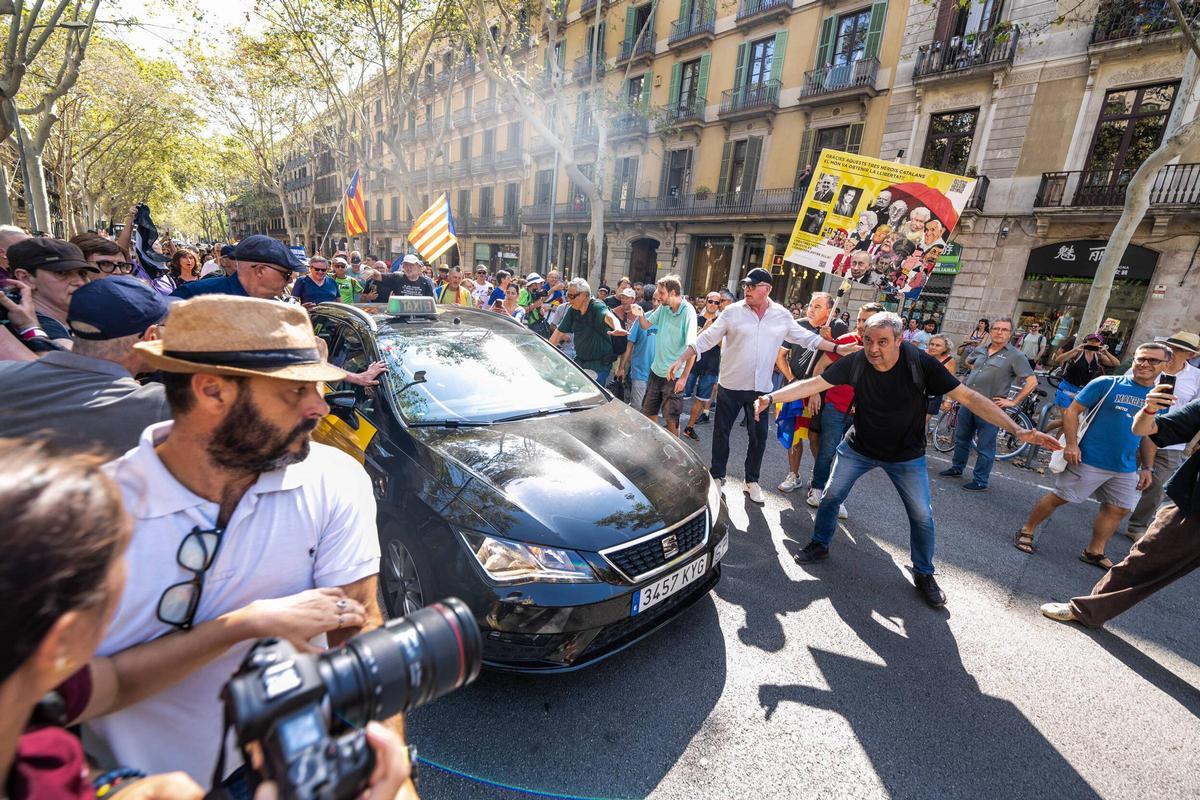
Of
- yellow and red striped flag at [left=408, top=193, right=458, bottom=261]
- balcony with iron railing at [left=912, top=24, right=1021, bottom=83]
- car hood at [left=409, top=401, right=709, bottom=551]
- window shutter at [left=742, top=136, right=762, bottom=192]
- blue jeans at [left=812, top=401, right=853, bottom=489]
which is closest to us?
car hood at [left=409, top=401, right=709, bottom=551]

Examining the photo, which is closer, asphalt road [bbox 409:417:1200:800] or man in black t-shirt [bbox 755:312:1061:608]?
asphalt road [bbox 409:417:1200:800]

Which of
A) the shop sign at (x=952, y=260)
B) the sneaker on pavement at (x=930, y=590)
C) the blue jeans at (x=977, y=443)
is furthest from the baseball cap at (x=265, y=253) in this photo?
the shop sign at (x=952, y=260)

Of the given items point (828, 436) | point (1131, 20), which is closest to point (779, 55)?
point (1131, 20)

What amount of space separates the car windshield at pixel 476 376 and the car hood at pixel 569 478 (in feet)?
0.53

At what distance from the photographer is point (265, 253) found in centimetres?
354

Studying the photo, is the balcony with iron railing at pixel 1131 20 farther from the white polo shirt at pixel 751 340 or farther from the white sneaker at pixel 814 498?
the white sneaker at pixel 814 498

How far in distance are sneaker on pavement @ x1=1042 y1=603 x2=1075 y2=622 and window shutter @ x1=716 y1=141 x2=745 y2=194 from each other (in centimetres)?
1870

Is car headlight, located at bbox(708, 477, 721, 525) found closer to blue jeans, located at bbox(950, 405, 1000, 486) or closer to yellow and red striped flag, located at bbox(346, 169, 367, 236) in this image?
blue jeans, located at bbox(950, 405, 1000, 486)

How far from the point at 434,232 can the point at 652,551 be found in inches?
309

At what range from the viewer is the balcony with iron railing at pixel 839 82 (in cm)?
1533

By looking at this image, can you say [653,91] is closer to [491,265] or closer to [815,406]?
[491,265]

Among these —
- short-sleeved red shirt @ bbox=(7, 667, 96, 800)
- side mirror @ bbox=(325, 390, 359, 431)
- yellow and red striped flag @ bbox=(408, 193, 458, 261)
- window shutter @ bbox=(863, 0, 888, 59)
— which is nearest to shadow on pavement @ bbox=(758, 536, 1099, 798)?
short-sleeved red shirt @ bbox=(7, 667, 96, 800)

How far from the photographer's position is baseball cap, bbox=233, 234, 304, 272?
352cm

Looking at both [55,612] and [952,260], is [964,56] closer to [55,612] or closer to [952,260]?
[952,260]
